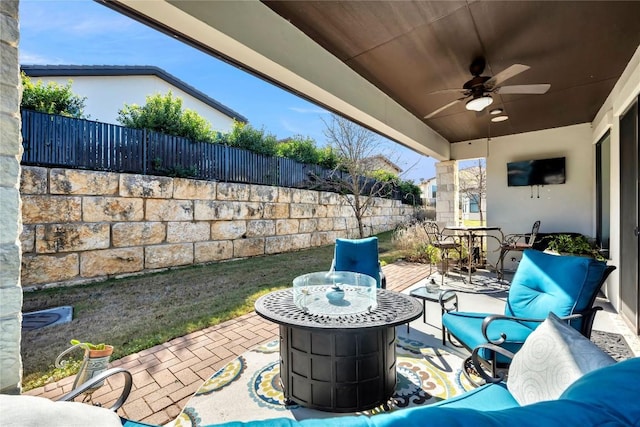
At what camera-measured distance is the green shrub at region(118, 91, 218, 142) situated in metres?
5.03

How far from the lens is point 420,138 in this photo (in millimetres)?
5461

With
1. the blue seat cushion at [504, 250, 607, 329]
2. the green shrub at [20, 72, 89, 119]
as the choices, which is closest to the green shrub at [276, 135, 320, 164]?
the green shrub at [20, 72, 89, 119]

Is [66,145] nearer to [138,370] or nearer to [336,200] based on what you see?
[138,370]

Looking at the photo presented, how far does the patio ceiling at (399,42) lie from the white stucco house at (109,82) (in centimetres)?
650

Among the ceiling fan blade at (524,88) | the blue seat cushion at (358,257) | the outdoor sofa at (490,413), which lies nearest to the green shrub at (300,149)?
the blue seat cushion at (358,257)

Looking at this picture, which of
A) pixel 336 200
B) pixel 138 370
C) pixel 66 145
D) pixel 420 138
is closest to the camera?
pixel 138 370

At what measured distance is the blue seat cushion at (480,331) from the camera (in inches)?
76.7

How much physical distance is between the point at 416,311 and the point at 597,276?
4.11 ft

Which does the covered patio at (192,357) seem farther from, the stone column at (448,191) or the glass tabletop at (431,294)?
the stone column at (448,191)

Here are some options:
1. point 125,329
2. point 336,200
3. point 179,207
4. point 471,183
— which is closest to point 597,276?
point 125,329

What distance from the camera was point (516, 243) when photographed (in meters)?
5.61

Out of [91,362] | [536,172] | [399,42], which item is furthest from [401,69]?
[536,172]

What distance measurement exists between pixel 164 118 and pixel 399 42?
4.27 meters

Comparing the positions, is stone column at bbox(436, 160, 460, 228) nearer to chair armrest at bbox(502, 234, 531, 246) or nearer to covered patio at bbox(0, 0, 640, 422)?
chair armrest at bbox(502, 234, 531, 246)
